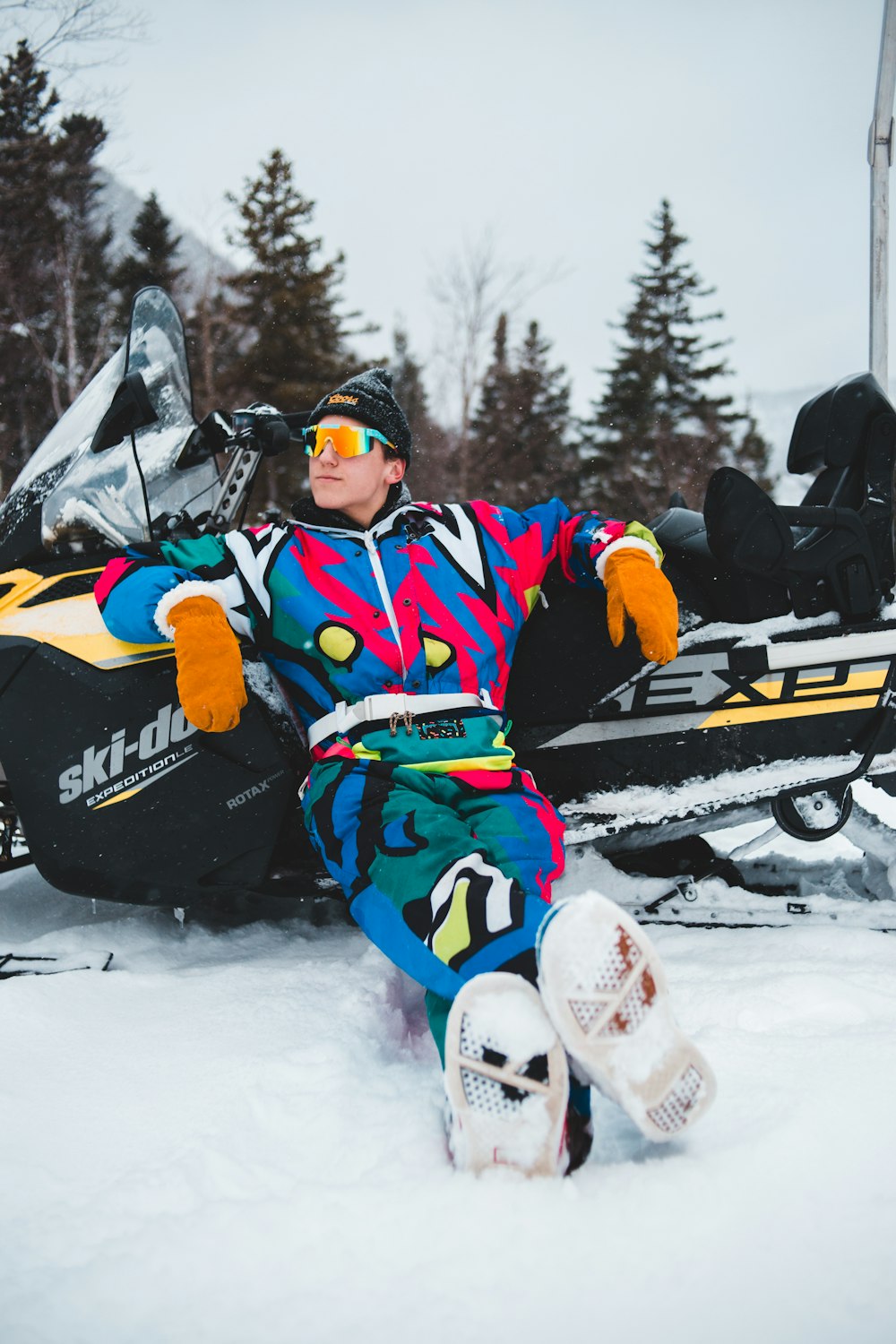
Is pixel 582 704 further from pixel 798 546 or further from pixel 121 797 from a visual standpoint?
pixel 121 797

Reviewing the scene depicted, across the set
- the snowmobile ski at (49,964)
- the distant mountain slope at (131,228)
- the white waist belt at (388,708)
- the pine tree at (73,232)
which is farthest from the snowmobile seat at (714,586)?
the distant mountain slope at (131,228)

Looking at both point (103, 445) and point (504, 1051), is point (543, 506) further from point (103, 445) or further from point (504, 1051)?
point (504, 1051)

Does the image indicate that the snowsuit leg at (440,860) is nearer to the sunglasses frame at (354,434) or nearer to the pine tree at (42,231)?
the sunglasses frame at (354,434)

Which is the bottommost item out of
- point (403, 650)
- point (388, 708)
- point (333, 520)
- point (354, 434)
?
point (388, 708)

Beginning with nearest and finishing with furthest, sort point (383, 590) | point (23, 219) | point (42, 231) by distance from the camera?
point (383, 590)
point (23, 219)
point (42, 231)

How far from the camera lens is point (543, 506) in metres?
1.90

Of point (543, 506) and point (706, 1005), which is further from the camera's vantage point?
point (543, 506)

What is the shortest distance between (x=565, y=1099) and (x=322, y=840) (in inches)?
26.2

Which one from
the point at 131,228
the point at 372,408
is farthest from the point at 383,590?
the point at 131,228

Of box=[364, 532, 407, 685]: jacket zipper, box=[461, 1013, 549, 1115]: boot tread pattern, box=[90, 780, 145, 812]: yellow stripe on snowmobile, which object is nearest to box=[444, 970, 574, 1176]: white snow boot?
box=[461, 1013, 549, 1115]: boot tread pattern

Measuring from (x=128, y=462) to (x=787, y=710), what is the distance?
164 centimetres

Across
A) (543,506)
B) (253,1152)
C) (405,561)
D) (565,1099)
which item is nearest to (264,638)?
(405,561)

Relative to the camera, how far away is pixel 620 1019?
101 centimetres

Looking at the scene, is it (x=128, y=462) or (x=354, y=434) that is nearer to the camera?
(x=354, y=434)
